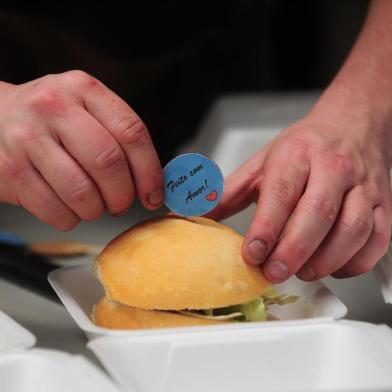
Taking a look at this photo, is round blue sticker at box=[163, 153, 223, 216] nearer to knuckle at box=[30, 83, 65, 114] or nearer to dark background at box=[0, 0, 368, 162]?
knuckle at box=[30, 83, 65, 114]

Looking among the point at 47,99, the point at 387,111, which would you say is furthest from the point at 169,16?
the point at 47,99

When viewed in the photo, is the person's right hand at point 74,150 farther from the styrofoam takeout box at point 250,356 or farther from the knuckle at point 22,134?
the styrofoam takeout box at point 250,356

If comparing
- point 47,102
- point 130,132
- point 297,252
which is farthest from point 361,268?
point 47,102

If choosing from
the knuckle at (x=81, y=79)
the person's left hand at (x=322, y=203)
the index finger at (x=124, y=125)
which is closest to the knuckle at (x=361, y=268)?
the person's left hand at (x=322, y=203)

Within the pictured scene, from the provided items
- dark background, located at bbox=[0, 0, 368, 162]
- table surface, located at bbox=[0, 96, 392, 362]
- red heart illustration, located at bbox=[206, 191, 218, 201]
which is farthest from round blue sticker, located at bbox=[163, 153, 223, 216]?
dark background, located at bbox=[0, 0, 368, 162]

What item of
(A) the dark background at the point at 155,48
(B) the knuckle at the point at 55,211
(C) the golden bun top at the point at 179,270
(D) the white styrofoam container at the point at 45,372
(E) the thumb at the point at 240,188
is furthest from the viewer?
(A) the dark background at the point at 155,48

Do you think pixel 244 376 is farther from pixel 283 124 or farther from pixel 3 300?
pixel 283 124
